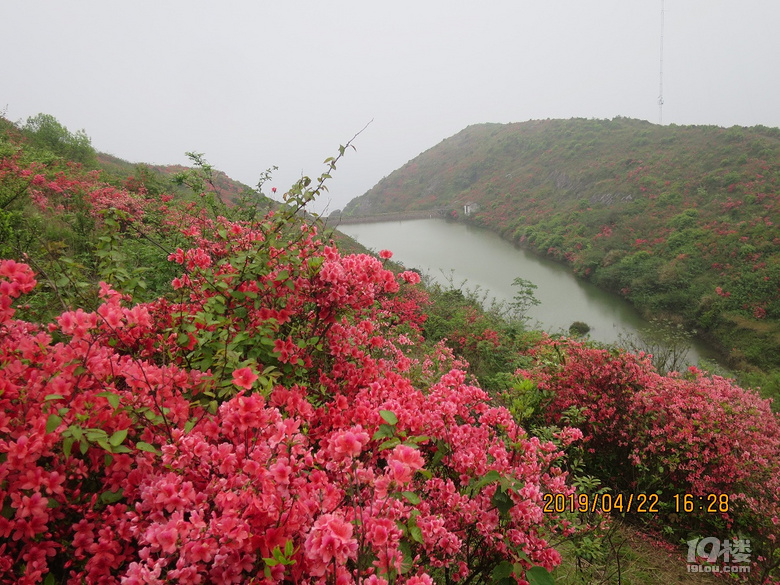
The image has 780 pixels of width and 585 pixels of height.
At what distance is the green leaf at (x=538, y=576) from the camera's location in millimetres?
1265

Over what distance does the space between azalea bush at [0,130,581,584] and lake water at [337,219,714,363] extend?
11.2 metres

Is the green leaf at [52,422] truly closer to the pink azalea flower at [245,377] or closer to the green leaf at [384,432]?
the pink azalea flower at [245,377]

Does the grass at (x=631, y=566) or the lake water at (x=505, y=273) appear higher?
Answer: the lake water at (x=505, y=273)

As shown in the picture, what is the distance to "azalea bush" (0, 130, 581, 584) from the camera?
95 centimetres

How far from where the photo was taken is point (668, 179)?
76.0 feet

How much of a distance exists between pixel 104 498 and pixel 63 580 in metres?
0.27

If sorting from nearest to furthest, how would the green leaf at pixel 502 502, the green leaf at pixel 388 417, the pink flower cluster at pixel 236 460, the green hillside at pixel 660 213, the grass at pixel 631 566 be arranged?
the pink flower cluster at pixel 236 460 → the green leaf at pixel 388 417 → the green leaf at pixel 502 502 → the grass at pixel 631 566 → the green hillside at pixel 660 213

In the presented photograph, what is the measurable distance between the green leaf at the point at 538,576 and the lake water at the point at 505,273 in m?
11.4

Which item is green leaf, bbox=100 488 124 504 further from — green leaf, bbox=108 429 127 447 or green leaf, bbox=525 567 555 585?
green leaf, bbox=525 567 555 585

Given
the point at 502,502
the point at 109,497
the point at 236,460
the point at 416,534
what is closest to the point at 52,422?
the point at 109,497

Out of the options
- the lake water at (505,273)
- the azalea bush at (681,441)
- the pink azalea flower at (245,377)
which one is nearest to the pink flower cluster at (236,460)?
the pink azalea flower at (245,377)

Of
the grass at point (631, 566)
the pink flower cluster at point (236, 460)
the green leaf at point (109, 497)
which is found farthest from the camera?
the grass at point (631, 566)

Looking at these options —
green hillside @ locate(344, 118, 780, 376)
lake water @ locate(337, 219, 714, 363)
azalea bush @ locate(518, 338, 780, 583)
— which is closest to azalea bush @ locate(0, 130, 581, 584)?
azalea bush @ locate(518, 338, 780, 583)

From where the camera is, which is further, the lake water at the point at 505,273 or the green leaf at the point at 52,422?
the lake water at the point at 505,273
